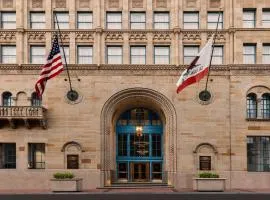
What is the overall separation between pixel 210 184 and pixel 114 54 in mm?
14375

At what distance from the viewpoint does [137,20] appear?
38.3 m

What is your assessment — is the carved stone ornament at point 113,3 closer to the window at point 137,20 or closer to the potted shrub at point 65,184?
the window at point 137,20

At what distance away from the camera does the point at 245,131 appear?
3688 cm

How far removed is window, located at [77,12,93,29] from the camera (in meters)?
38.2

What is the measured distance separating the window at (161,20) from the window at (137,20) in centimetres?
114

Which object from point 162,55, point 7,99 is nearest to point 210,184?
point 162,55

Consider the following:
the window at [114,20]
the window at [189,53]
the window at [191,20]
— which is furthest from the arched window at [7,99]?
the window at [191,20]

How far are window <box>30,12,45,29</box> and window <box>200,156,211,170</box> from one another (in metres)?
18.9

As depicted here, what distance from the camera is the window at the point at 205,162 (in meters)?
36.9

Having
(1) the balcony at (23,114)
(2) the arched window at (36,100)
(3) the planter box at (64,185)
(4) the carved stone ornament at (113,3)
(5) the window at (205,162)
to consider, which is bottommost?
(3) the planter box at (64,185)

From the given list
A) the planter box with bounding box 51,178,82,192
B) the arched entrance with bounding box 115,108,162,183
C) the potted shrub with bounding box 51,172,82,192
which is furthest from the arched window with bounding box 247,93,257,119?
the planter box with bounding box 51,178,82,192

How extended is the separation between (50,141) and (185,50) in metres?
14.8

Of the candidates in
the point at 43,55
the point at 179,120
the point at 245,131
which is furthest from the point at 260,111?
the point at 43,55

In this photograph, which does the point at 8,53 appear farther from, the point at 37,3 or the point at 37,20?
the point at 37,3
